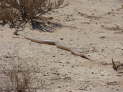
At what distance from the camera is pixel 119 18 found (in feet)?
27.1

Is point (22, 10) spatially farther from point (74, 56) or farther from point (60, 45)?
point (74, 56)

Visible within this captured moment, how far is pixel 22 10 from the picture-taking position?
7262 millimetres

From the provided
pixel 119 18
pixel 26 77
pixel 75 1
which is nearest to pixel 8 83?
pixel 26 77

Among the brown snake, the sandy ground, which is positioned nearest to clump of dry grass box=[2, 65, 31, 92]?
the sandy ground

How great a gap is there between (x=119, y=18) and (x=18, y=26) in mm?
2643

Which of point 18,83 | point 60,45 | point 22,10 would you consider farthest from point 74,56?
point 22,10

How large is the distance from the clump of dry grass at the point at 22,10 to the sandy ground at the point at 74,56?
0.29 m

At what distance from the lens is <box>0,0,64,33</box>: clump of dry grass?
6805 mm

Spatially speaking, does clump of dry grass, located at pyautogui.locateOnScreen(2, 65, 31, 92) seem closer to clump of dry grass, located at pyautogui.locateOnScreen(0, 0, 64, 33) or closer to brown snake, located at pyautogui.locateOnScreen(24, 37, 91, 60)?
brown snake, located at pyautogui.locateOnScreen(24, 37, 91, 60)

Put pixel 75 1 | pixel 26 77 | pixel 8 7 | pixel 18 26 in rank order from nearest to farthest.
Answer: pixel 26 77 → pixel 18 26 → pixel 8 7 → pixel 75 1

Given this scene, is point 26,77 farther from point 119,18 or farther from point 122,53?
point 119,18

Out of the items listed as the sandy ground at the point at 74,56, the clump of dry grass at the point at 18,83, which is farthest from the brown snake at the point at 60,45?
the clump of dry grass at the point at 18,83

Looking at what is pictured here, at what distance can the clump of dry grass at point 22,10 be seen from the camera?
680 cm

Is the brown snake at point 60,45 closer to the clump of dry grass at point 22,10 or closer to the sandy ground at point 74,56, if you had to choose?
the sandy ground at point 74,56
